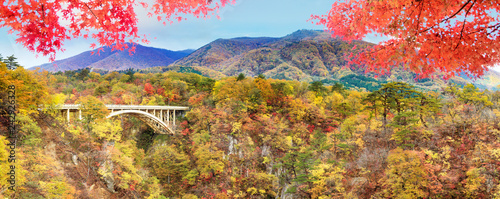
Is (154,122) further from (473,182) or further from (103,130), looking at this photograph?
(473,182)

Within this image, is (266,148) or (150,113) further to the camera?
(150,113)

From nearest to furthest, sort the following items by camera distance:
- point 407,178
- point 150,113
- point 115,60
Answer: point 407,178 → point 150,113 → point 115,60

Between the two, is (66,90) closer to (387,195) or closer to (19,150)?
(19,150)

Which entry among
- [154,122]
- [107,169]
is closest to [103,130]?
[107,169]

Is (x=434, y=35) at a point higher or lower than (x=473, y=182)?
higher

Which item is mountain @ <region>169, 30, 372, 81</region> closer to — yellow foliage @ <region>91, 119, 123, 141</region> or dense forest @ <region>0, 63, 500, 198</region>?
dense forest @ <region>0, 63, 500, 198</region>

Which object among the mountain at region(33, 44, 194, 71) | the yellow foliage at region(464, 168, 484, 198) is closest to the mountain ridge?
the mountain at region(33, 44, 194, 71)
